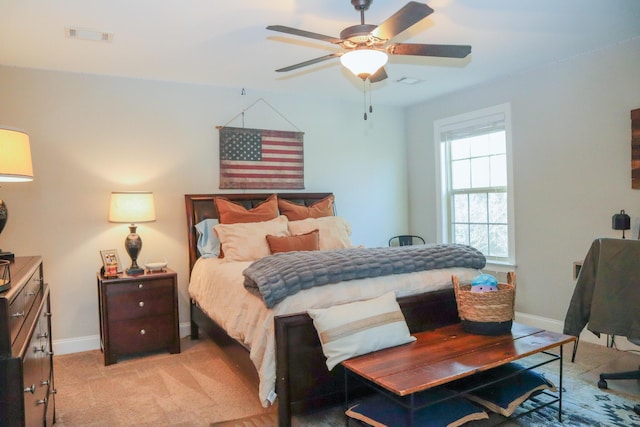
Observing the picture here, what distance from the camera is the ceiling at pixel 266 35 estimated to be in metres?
2.62

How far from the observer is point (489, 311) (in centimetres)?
249

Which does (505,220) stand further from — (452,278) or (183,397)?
(183,397)

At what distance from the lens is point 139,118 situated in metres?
3.98

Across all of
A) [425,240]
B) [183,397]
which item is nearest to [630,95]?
[425,240]

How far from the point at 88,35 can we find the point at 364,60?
198 centimetres

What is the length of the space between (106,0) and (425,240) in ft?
13.4

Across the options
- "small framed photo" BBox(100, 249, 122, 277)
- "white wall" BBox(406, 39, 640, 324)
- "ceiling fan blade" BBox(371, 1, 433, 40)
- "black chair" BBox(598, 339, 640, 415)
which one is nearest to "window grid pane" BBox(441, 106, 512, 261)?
"white wall" BBox(406, 39, 640, 324)

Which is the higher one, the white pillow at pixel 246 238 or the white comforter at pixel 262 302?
the white pillow at pixel 246 238

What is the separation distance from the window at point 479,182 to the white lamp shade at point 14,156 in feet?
13.1

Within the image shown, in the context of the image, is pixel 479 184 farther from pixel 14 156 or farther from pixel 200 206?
pixel 14 156

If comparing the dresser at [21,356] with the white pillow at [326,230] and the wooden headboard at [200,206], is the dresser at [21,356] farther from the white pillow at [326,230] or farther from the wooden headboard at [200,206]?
the white pillow at [326,230]

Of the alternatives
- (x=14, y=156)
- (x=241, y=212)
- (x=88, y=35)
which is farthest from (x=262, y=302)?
(x=88, y=35)

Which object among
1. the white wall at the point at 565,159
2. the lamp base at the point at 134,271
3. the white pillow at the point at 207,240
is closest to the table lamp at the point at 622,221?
the white wall at the point at 565,159

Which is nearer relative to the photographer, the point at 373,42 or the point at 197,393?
the point at 373,42
